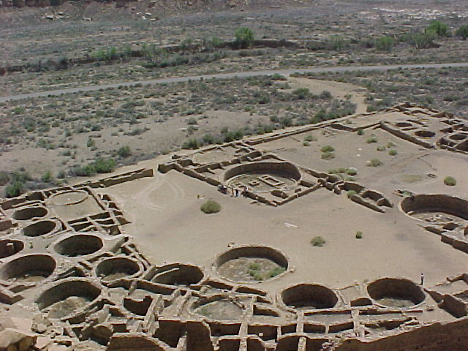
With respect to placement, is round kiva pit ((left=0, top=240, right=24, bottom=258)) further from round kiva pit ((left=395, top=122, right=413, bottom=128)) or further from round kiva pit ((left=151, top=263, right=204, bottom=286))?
round kiva pit ((left=395, top=122, right=413, bottom=128))

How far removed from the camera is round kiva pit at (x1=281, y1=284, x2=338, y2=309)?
77.9ft

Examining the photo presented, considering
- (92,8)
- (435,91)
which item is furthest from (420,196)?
(92,8)

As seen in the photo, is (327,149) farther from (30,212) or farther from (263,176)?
(30,212)

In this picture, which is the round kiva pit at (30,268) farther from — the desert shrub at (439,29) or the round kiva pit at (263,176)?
the desert shrub at (439,29)

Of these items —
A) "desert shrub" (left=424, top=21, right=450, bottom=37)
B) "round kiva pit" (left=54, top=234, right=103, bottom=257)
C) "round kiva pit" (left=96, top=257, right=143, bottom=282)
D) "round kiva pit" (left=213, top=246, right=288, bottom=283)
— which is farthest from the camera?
"desert shrub" (left=424, top=21, right=450, bottom=37)

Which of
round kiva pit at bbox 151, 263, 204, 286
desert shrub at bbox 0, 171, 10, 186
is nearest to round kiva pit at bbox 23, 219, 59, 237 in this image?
round kiva pit at bbox 151, 263, 204, 286

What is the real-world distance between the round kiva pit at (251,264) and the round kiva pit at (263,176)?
8651 millimetres

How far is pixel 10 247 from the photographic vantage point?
91.2 ft

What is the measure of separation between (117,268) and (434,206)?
60.9 ft

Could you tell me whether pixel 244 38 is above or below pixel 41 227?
above

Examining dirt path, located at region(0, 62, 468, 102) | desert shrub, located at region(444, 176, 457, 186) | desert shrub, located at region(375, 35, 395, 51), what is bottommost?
dirt path, located at region(0, 62, 468, 102)

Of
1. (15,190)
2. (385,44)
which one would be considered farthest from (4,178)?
(385,44)

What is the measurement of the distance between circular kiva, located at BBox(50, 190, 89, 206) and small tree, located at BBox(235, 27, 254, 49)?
63585mm

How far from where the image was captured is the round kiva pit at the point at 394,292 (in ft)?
78.1
